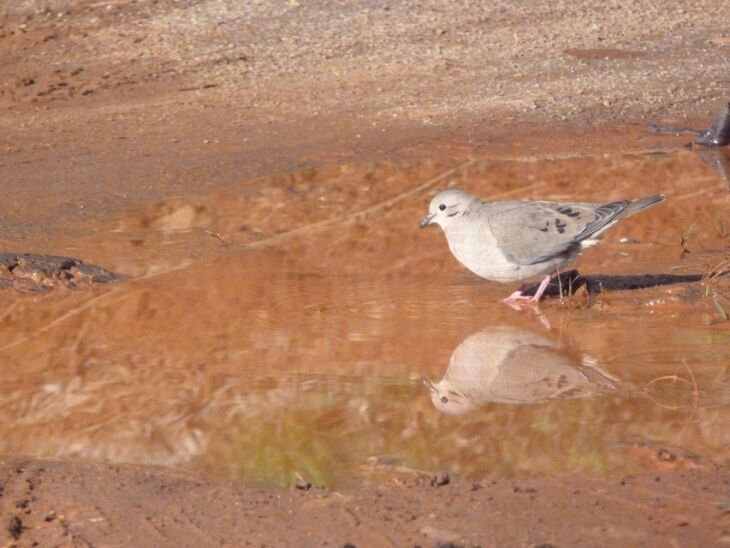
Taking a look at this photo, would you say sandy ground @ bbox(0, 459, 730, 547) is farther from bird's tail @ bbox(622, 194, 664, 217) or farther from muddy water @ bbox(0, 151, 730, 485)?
bird's tail @ bbox(622, 194, 664, 217)

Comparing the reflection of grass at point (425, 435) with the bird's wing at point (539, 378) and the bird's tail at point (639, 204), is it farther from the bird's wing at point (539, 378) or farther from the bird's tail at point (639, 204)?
the bird's tail at point (639, 204)

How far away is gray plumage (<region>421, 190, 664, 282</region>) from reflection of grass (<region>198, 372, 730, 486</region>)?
4.46 feet

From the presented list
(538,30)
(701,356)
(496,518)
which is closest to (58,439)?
(496,518)

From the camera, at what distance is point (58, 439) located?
16.8ft

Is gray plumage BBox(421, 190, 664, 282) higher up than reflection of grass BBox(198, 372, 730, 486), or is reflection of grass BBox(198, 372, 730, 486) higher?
reflection of grass BBox(198, 372, 730, 486)

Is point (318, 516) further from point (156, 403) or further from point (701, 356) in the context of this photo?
point (701, 356)

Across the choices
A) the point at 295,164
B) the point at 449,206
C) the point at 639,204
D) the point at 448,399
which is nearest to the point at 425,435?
the point at 448,399

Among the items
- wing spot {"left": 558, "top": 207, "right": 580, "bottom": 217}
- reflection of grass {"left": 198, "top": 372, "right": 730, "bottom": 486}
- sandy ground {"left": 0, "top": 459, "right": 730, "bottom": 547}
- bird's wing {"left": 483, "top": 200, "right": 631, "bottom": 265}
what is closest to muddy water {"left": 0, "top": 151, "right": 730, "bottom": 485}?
reflection of grass {"left": 198, "top": 372, "right": 730, "bottom": 486}

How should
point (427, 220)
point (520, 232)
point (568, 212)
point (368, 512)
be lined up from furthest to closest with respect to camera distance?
point (427, 220) → point (568, 212) → point (520, 232) → point (368, 512)

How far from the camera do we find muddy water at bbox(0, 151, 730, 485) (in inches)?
198

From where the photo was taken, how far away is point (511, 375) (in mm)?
5824

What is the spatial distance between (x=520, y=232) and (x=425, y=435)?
77.9 inches

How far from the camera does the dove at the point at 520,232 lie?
6738mm

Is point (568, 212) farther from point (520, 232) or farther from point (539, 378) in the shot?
point (539, 378)
